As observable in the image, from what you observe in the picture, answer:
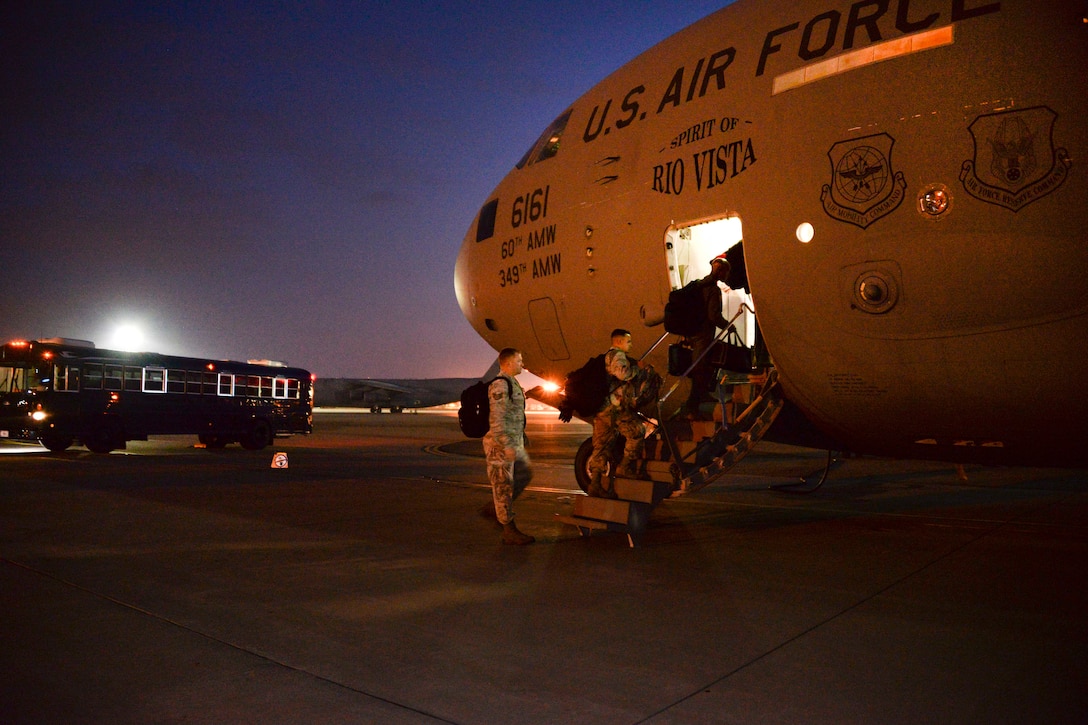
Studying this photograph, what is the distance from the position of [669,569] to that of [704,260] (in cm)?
387

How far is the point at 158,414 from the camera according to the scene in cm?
2016

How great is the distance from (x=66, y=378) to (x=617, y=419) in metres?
15.7

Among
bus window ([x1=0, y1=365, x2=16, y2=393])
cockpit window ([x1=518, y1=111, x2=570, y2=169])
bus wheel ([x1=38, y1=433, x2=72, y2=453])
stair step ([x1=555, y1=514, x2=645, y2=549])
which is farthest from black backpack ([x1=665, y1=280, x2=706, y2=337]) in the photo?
bus window ([x1=0, y1=365, x2=16, y2=393])

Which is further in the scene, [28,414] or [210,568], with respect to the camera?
[28,414]

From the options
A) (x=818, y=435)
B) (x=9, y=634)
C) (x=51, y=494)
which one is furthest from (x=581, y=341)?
(x=51, y=494)

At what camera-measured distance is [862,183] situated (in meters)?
6.40

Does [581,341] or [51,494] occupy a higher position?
[581,341]

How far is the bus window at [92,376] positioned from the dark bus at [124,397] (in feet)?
0.07

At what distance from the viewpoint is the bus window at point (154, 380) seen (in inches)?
787

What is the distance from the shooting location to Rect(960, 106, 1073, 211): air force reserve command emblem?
5.53 m

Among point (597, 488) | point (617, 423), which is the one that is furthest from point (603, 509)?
point (617, 423)

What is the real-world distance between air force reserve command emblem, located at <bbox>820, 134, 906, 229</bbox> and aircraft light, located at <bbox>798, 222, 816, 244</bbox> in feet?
0.66

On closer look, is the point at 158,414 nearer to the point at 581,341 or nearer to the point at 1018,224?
the point at 581,341

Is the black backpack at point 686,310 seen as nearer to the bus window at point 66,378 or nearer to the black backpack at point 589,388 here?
the black backpack at point 589,388
